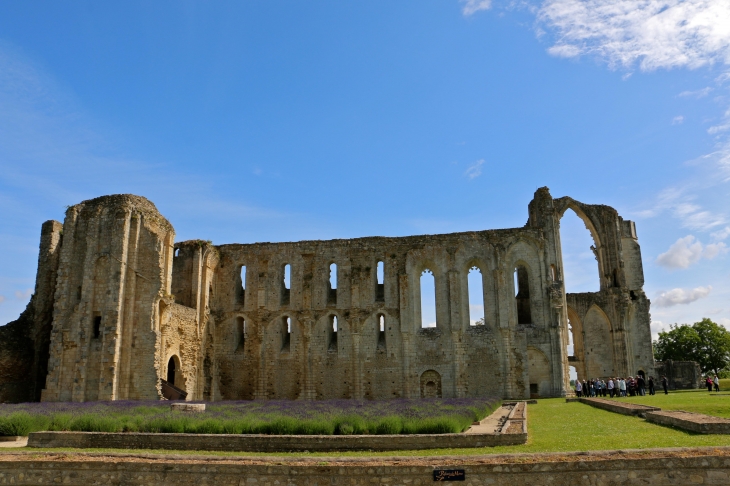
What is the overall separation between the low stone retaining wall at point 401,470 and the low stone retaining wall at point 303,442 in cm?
247

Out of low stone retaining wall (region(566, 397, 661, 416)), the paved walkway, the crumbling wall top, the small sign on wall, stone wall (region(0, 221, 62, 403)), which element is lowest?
the small sign on wall

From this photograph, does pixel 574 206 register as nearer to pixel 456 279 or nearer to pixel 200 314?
pixel 456 279

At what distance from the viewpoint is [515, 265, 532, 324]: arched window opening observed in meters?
32.3

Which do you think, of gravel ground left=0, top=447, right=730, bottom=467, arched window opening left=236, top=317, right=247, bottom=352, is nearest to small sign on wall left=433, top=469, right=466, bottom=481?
gravel ground left=0, top=447, right=730, bottom=467

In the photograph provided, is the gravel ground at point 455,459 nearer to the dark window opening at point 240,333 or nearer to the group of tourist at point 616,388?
the group of tourist at point 616,388

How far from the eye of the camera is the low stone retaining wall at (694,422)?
1112 centimetres

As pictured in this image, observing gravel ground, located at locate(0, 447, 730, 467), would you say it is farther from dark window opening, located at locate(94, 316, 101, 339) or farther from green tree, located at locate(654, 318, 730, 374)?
green tree, located at locate(654, 318, 730, 374)

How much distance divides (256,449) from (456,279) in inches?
796

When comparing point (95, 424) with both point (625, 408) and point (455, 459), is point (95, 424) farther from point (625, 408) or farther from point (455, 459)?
point (625, 408)

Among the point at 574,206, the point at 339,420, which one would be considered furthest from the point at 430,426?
the point at 574,206

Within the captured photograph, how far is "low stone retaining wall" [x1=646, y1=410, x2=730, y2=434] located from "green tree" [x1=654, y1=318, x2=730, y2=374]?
4295 centimetres

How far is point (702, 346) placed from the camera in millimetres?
52531

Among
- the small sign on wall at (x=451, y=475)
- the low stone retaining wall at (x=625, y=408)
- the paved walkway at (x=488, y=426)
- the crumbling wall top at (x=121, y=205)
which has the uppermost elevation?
the crumbling wall top at (x=121, y=205)

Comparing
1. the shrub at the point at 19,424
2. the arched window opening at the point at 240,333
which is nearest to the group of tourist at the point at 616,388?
the arched window opening at the point at 240,333
